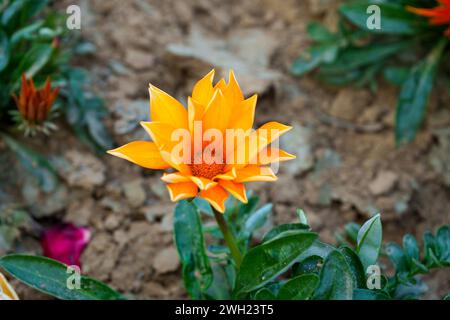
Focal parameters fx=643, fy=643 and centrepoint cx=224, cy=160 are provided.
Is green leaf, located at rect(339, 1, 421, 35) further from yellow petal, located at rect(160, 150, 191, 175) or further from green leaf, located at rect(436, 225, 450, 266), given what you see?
yellow petal, located at rect(160, 150, 191, 175)

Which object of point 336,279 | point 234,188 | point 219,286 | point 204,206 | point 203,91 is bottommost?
point 219,286

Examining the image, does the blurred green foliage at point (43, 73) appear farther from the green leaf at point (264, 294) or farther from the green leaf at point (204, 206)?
the green leaf at point (264, 294)

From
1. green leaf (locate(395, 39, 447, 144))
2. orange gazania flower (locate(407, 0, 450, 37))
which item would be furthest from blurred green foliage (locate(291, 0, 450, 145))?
orange gazania flower (locate(407, 0, 450, 37))

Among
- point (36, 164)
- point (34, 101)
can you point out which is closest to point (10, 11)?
point (34, 101)

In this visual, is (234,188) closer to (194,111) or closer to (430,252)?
(194,111)

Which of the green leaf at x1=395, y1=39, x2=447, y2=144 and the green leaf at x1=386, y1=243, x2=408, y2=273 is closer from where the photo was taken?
the green leaf at x1=386, y1=243, x2=408, y2=273

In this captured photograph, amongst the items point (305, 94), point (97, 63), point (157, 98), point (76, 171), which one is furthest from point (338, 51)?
point (157, 98)

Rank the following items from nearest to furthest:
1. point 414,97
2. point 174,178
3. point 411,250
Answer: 1. point 174,178
2. point 411,250
3. point 414,97
